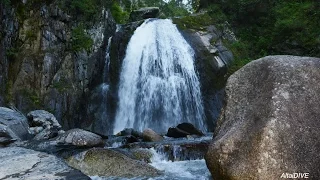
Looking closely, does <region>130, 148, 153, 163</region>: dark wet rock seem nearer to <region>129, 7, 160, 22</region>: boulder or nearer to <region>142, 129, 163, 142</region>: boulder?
<region>142, 129, 163, 142</region>: boulder

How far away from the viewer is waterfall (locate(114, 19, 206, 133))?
15.9 m

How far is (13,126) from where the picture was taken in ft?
33.4

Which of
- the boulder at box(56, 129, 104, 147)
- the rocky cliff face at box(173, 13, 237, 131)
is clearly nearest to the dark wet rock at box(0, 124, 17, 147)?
the boulder at box(56, 129, 104, 147)

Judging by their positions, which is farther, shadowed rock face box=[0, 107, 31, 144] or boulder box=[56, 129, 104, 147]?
shadowed rock face box=[0, 107, 31, 144]

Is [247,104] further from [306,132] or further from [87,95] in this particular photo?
[87,95]

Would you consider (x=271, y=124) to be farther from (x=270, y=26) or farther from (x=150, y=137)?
(x=270, y=26)

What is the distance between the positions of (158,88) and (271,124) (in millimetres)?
12250

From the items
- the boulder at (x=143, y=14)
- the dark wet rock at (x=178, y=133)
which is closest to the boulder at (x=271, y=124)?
the dark wet rock at (x=178, y=133)

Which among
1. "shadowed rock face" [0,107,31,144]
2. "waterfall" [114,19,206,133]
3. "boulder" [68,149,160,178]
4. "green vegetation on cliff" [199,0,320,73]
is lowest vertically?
"boulder" [68,149,160,178]

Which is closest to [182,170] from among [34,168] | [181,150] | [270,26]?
[181,150]

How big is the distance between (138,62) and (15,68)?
633cm

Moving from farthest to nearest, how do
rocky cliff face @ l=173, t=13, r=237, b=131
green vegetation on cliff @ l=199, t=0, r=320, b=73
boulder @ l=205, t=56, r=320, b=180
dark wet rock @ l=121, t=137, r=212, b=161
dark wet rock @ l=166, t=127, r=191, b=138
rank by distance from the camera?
green vegetation on cliff @ l=199, t=0, r=320, b=73 → rocky cliff face @ l=173, t=13, r=237, b=131 → dark wet rock @ l=166, t=127, r=191, b=138 → dark wet rock @ l=121, t=137, r=212, b=161 → boulder @ l=205, t=56, r=320, b=180

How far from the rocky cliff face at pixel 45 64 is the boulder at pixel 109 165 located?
7.58 m

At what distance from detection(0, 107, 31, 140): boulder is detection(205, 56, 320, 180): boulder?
7.22m
